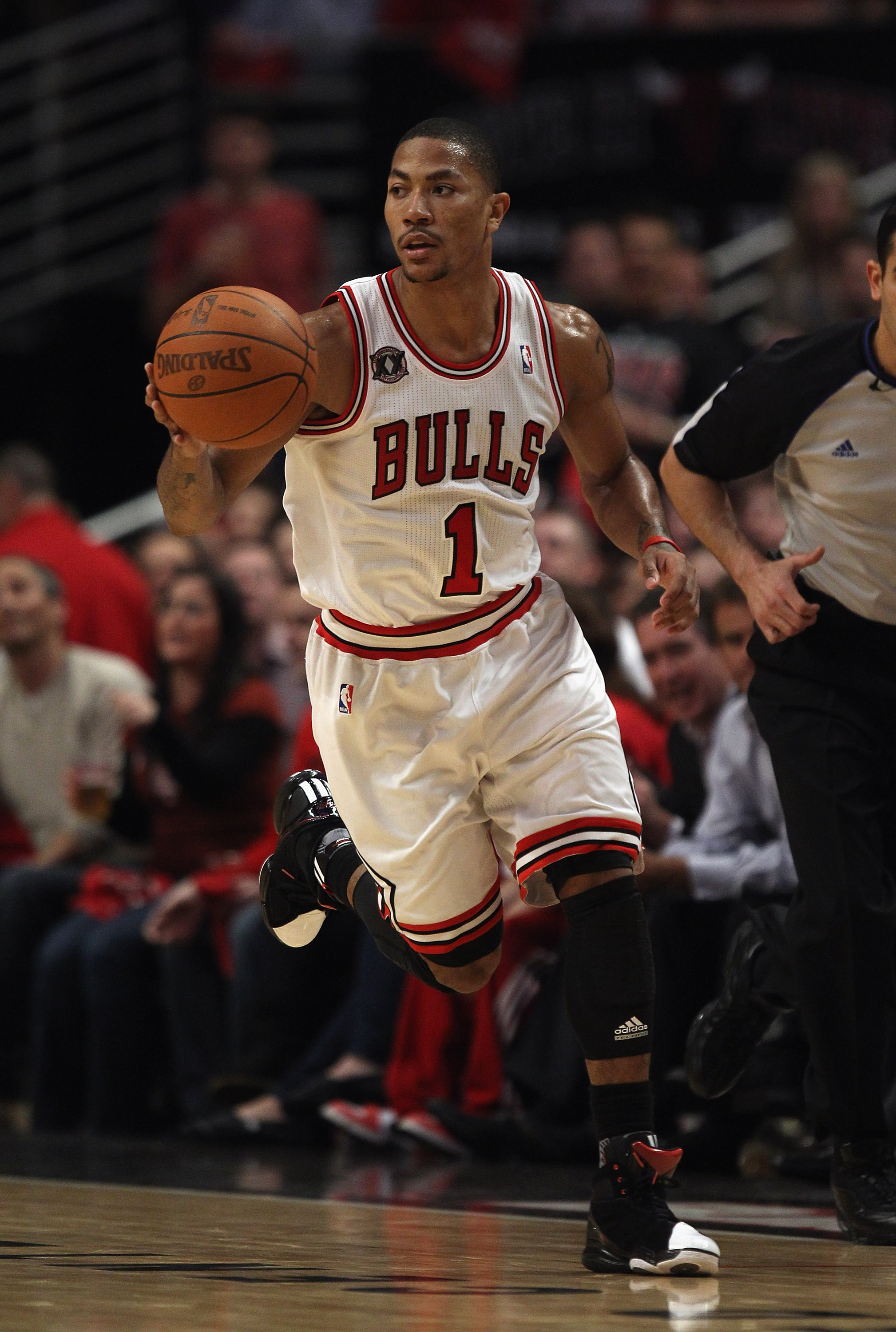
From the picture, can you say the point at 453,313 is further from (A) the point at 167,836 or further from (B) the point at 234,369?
(A) the point at 167,836

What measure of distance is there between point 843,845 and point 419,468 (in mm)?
1208

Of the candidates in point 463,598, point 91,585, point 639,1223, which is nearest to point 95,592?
point 91,585

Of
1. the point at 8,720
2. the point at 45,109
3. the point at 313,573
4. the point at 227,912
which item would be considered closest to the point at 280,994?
the point at 227,912

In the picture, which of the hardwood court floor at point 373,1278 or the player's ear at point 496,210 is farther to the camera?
the player's ear at point 496,210

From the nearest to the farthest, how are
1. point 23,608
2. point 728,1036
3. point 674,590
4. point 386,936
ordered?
point 674,590, point 386,936, point 728,1036, point 23,608

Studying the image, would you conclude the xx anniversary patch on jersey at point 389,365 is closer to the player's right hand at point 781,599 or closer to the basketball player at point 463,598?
the basketball player at point 463,598

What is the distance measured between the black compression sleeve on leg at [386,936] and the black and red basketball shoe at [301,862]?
0.37ft

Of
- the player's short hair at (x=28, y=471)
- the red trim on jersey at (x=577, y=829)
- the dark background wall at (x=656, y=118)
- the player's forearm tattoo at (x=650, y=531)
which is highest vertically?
the dark background wall at (x=656, y=118)

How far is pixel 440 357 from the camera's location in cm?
397

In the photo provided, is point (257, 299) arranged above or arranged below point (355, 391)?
above

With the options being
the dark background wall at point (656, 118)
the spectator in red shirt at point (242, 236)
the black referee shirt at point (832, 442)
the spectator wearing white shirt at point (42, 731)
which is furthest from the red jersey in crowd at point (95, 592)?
the black referee shirt at point (832, 442)

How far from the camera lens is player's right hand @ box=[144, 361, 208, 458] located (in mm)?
3580

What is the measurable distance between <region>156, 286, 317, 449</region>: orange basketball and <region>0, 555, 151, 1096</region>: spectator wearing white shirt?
4.23 metres

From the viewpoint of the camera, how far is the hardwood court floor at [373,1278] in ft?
9.57
